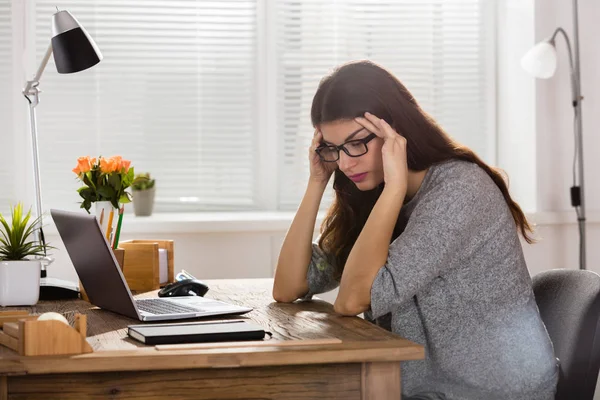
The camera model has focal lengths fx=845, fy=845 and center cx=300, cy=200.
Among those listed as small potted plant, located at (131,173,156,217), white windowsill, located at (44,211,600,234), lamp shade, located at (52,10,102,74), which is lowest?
white windowsill, located at (44,211,600,234)

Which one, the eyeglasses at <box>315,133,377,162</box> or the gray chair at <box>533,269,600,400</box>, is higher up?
the eyeglasses at <box>315,133,377,162</box>

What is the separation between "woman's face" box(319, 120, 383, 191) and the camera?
6.00ft

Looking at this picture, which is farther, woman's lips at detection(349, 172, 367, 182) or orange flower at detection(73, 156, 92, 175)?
orange flower at detection(73, 156, 92, 175)

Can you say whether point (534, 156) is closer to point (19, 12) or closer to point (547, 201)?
point (547, 201)

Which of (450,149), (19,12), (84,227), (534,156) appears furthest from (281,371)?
(19,12)

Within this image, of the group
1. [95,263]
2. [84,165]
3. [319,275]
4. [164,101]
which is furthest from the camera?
[164,101]

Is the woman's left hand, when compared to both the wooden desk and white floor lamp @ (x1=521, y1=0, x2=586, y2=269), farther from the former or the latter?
white floor lamp @ (x1=521, y1=0, x2=586, y2=269)

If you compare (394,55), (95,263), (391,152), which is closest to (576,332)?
(391,152)

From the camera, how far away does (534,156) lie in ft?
11.6

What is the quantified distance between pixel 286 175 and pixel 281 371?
2.46m

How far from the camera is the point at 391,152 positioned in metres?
1.79

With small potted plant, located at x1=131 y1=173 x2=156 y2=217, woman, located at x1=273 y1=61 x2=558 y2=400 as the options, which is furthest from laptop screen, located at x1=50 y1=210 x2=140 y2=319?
small potted plant, located at x1=131 y1=173 x2=156 y2=217

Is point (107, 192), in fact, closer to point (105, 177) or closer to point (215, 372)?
point (105, 177)

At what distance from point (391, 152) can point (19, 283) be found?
0.90 meters
